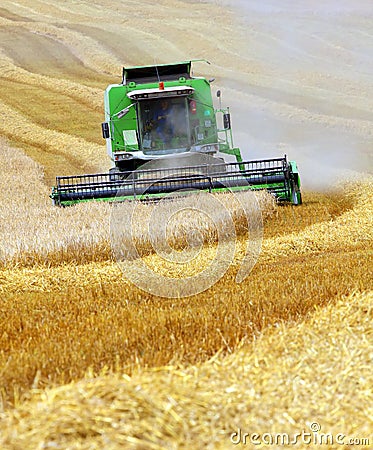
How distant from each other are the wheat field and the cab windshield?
2.11 meters

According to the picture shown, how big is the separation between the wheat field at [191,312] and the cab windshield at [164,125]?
6.93 ft

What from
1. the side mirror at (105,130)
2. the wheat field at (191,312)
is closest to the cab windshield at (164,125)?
the side mirror at (105,130)

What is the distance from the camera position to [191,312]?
18.8 feet

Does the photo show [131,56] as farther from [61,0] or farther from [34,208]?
[34,208]

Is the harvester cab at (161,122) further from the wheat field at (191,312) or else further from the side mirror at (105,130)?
the wheat field at (191,312)

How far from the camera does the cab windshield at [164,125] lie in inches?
513

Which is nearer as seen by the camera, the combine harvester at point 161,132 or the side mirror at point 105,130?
the combine harvester at point 161,132

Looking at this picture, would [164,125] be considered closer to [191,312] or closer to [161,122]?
[161,122]

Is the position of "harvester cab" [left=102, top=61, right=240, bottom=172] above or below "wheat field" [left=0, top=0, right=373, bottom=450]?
above

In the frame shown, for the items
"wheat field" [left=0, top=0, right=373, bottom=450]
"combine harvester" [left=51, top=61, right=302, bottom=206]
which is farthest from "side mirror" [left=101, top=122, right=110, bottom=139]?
"wheat field" [left=0, top=0, right=373, bottom=450]

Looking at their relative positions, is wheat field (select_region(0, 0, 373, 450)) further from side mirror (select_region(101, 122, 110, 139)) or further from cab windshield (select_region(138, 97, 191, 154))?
cab windshield (select_region(138, 97, 191, 154))

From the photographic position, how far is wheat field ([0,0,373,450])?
134 inches

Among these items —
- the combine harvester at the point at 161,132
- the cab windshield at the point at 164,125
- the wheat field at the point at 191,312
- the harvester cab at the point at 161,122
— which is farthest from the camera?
the cab windshield at the point at 164,125

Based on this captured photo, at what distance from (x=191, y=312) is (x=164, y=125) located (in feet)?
25.7
